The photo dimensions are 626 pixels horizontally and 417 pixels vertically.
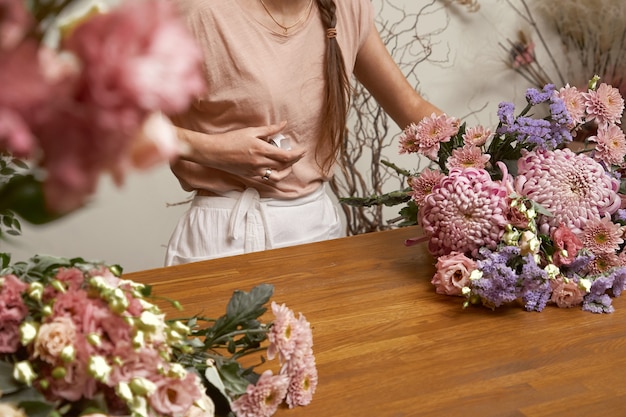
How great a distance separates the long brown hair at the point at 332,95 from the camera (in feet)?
6.56

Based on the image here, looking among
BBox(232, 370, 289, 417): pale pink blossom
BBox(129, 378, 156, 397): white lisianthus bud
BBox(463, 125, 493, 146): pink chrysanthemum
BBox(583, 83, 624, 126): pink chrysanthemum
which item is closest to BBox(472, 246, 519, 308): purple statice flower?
BBox(463, 125, 493, 146): pink chrysanthemum

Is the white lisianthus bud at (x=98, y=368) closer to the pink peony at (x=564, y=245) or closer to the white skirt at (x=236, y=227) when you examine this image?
the pink peony at (x=564, y=245)

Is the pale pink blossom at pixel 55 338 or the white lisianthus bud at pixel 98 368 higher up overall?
the pale pink blossom at pixel 55 338

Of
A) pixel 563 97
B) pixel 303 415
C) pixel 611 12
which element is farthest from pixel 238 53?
pixel 611 12

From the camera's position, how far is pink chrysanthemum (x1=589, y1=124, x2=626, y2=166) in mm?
1369

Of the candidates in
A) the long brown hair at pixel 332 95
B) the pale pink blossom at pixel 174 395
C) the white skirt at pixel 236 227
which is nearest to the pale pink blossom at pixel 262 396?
the pale pink blossom at pixel 174 395

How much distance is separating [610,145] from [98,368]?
105cm

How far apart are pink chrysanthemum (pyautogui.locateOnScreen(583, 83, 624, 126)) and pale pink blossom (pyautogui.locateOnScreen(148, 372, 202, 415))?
3.27 feet

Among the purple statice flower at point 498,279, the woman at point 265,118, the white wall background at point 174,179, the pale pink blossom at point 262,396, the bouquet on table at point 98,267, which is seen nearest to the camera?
the bouquet on table at point 98,267

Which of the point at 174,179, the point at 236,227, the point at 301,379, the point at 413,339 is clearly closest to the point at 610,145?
the point at 413,339

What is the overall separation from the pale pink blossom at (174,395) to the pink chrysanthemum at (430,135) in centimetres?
85

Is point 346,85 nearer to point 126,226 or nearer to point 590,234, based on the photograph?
point 590,234

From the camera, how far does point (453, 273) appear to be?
1284mm

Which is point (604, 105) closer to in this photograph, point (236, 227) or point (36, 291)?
point (236, 227)
